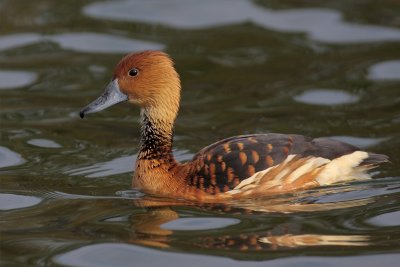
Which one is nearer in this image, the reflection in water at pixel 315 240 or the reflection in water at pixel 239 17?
the reflection in water at pixel 315 240

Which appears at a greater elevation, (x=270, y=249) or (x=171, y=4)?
(x=171, y=4)

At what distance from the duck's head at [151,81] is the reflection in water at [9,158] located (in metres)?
1.25

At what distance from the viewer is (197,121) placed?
1231 centimetres

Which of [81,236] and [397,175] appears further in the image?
[397,175]

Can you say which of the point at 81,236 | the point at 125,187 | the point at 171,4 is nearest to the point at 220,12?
the point at 171,4

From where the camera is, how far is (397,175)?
10.0 m

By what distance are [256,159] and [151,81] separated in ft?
4.48

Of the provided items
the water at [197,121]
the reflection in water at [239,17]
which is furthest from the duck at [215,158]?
the reflection in water at [239,17]

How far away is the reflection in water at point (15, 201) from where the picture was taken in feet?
31.0

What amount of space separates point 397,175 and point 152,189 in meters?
2.39

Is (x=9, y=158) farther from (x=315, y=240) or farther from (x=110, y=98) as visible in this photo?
(x=315, y=240)

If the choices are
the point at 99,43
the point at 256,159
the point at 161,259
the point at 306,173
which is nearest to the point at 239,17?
the point at 99,43

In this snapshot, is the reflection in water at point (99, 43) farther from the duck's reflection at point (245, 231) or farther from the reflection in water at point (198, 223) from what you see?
the reflection in water at point (198, 223)

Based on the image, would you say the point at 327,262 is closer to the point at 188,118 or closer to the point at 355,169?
the point at 355,169
